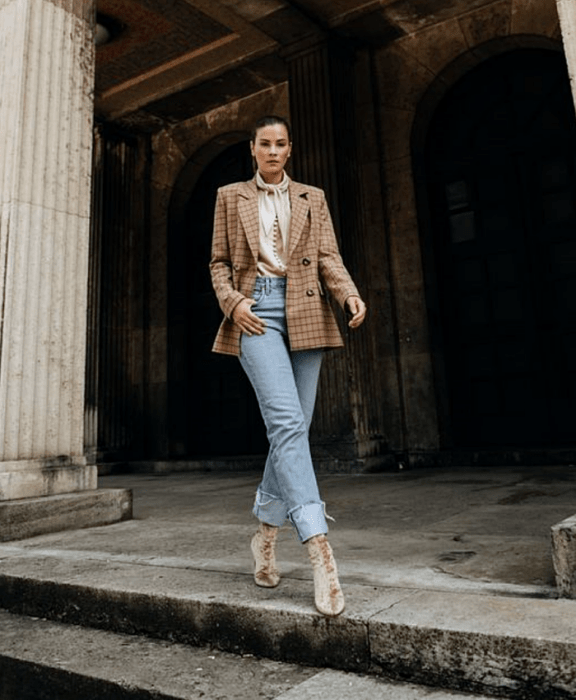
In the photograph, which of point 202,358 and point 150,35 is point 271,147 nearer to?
point 150,35

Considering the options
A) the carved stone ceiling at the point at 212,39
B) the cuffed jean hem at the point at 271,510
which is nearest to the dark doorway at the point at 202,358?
the carved stone ceiling at the point at 212,39

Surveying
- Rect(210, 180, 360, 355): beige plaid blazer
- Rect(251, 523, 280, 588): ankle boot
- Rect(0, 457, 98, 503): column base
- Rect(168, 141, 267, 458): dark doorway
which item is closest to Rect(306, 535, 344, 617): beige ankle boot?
Rect(251, 523, 280, 588): ankle boot

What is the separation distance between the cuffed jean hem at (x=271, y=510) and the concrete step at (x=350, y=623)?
0.25m

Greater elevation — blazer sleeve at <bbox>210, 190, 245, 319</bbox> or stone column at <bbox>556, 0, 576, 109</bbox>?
stone column at <bbox>556, 0, 576, 109</bbox>

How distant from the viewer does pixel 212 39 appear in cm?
943

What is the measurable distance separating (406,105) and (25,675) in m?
9.01

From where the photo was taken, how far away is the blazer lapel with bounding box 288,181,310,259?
7.81 ft

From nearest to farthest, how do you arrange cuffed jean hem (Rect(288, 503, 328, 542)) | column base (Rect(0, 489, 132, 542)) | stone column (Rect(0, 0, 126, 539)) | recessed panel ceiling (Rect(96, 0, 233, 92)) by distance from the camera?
cuffed jean hem (Rect(288, 503, 328, 542)) < column base (Rect(0, 489, 132, 542)) < stone column (Rect(0, 0, 126, 539)) < recessed panel ceiling (Rect(96, 0, 233, 92))

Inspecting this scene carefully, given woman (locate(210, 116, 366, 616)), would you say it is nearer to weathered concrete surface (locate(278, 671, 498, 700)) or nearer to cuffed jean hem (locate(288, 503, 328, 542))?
cuffed jean hem (locate(288, 503, 328, 542))

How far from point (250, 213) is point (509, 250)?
6.84m

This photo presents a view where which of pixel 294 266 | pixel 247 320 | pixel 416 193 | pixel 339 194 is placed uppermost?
pixel 416 193

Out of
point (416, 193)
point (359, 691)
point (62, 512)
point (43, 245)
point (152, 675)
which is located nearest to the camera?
point (359, 691)

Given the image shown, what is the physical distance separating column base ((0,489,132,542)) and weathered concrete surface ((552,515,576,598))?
3.09m

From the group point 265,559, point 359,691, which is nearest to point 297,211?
point 265,559
